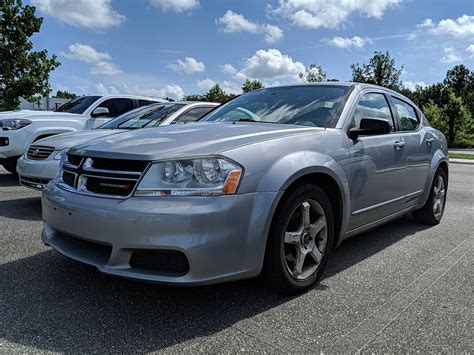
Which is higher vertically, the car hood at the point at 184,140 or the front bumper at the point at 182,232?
the car hood at the point at 184,140

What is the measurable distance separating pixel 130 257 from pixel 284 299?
3.60 ft

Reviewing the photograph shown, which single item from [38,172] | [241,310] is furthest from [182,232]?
[38,172]

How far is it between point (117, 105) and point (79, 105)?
73 cm

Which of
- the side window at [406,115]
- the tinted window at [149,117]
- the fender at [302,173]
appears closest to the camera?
the fender at [302,173]

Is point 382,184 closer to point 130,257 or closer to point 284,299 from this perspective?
point 284,299

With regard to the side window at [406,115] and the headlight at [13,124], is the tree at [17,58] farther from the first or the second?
the side window at [406,115]

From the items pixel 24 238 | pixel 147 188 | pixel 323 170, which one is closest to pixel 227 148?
pixel 147 188

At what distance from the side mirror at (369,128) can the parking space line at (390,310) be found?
1223 millimetres

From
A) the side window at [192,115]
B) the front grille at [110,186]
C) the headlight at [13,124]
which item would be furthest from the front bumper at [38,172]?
the front grille at [110,186]

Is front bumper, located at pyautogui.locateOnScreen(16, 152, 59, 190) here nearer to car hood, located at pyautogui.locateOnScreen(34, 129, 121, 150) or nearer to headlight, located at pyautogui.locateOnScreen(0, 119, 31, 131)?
car hood, located at pyautogui.locateOnScreen(34, 129, 121, 150)

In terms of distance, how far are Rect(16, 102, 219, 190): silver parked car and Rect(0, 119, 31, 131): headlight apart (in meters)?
1.71

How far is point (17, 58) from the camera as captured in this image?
2750cm

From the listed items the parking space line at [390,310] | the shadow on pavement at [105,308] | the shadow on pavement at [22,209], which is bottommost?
the parking space line at [390,310]

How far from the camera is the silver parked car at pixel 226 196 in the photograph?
8.21 ft
